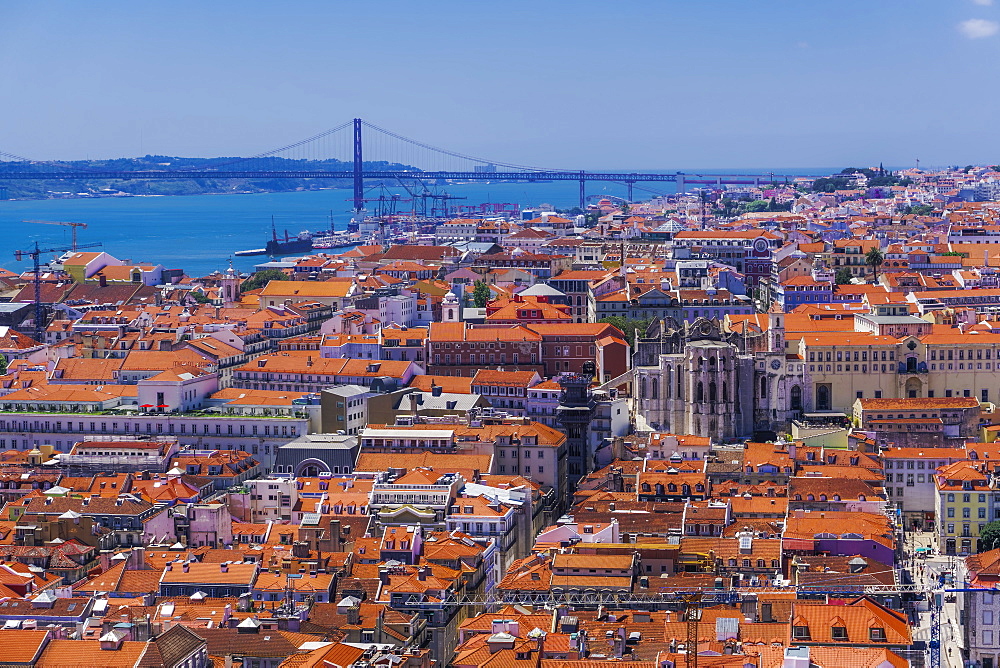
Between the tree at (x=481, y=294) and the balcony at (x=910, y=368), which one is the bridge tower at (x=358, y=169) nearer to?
the tree at (x=481, y=294)

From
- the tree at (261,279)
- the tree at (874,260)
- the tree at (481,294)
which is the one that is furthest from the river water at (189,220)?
the tree at (874,260)

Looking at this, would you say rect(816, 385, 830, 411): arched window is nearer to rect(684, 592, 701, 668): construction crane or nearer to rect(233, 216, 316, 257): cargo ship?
rect(684, 592, 701, 668): construction crane

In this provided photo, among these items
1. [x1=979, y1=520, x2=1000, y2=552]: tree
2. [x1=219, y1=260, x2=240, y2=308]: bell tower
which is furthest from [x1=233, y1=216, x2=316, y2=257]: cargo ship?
[x1=979, y1=520, x2=1000, y2=552]: tree

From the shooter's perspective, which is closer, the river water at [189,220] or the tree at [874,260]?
the tree at [874,260]

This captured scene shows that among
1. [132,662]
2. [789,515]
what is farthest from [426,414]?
[132,662]

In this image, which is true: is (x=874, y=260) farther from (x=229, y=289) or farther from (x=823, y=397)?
(x=229, y=289)

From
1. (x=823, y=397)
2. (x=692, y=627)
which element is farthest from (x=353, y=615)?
(x=823, y=397)
